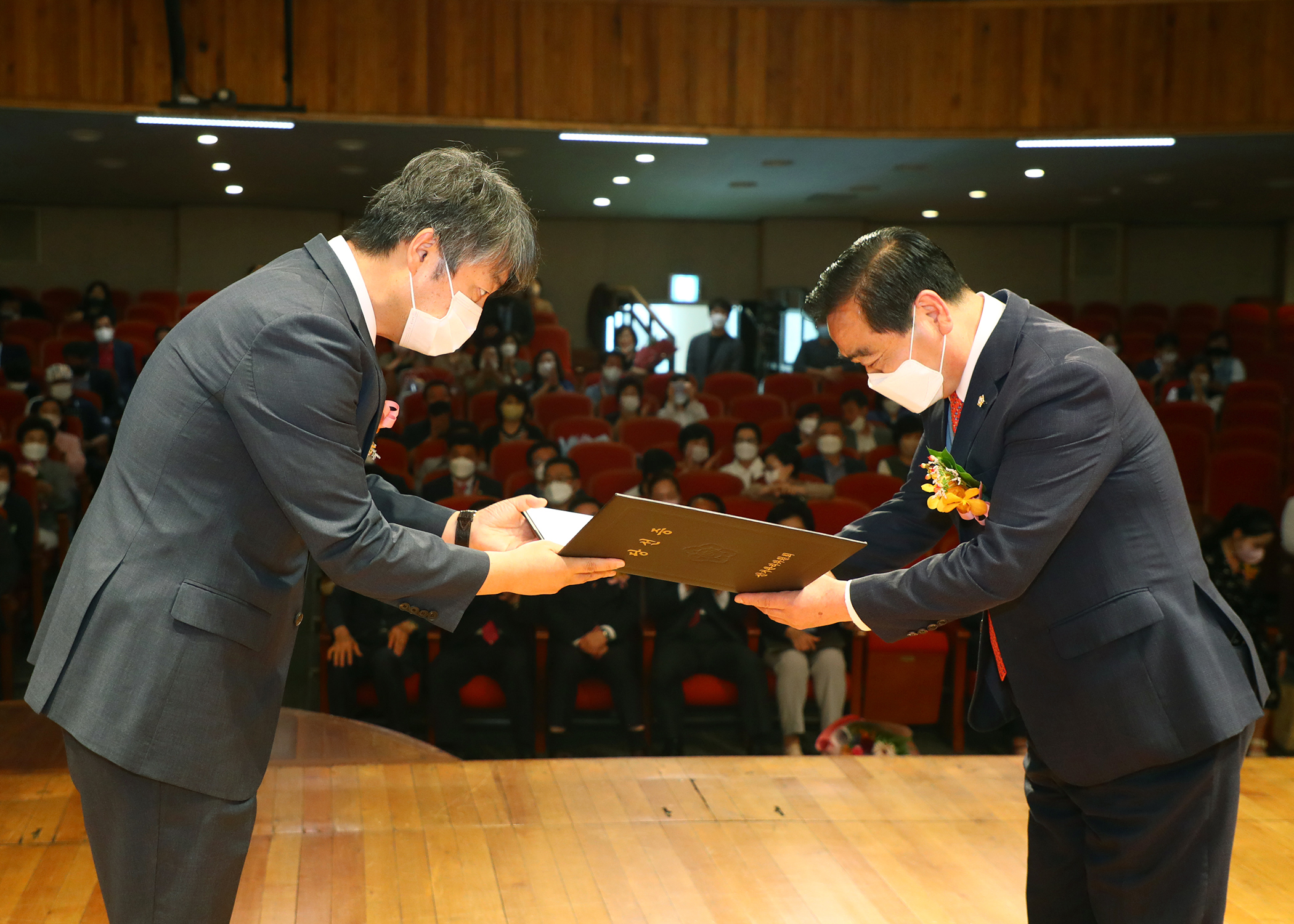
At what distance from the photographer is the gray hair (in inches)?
63.7

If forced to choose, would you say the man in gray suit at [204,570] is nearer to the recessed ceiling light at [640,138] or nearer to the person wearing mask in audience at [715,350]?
the recessed ceiling light at [640,138]

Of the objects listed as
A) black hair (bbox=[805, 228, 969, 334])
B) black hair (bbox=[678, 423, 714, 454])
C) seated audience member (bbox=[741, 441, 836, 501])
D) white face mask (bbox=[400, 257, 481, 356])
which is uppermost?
black hair (bbox=[805, 228, 969, 334])

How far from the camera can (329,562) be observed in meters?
1.54

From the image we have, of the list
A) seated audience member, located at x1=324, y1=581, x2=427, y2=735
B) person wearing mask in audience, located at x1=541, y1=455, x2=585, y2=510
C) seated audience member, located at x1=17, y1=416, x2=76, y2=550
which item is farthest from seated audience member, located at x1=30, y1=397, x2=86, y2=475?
person wearing mask in audience, located at x1=541, y1=455, x2=585, y2=510

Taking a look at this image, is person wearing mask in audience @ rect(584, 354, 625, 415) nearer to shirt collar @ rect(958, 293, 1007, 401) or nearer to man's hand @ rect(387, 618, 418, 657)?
man's hand @ rect(387, 618, 418, 657)

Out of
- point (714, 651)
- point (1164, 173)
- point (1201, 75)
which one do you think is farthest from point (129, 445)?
point (1164, 173)

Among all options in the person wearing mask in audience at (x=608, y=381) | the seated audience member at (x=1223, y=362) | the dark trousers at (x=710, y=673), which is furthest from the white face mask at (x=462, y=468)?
the seated audience member at (x=1223, y=362)

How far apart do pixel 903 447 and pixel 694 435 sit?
4.04ft

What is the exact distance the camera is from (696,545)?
1.90 meters

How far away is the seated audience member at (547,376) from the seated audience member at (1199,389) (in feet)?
15.4

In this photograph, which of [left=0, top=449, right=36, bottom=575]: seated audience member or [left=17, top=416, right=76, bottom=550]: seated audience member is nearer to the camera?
[left=0, top=449, right=36, bottom=575]: seated audience member

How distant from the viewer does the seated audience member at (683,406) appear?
25.4 ft

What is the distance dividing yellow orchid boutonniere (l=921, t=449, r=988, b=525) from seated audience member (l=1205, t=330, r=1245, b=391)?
27.4ft

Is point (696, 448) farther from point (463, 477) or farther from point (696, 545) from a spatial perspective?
point (696, 545)
